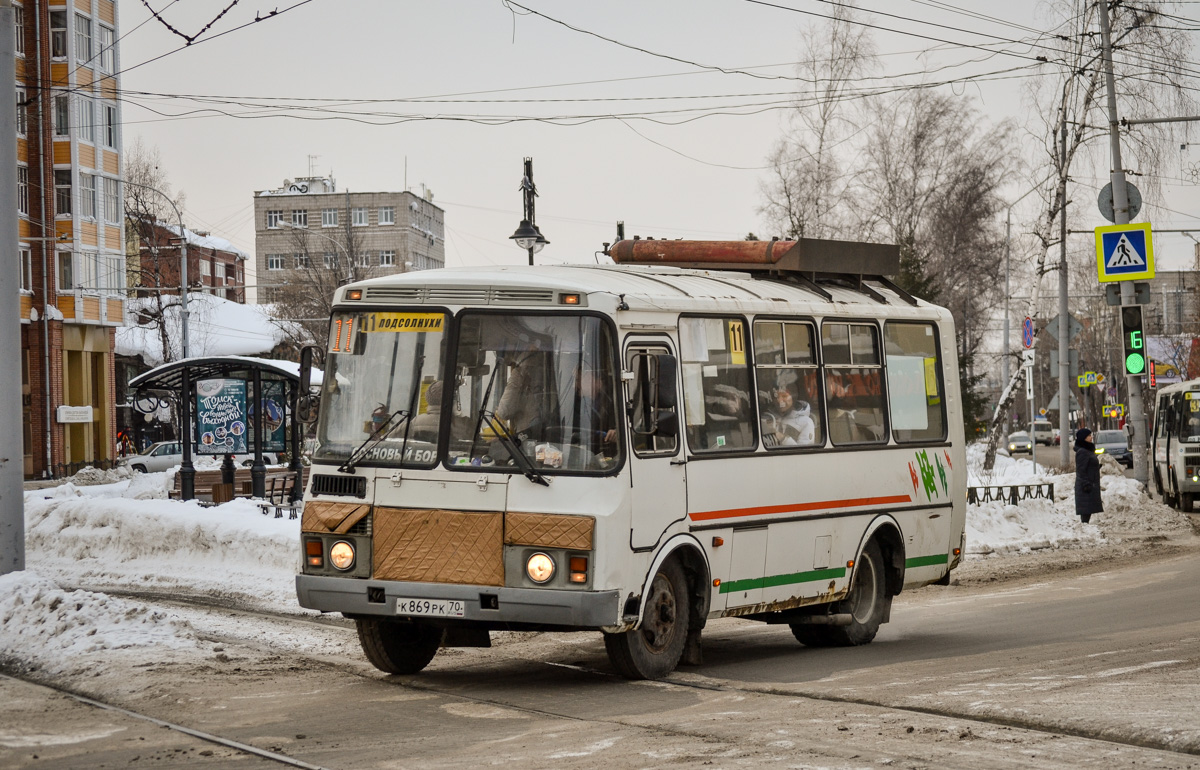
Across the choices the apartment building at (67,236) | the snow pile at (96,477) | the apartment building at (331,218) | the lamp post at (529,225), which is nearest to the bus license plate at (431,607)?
the lamp post at (529,225)

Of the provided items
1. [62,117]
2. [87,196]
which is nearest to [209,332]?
[87,196]

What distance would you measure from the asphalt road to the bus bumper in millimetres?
513

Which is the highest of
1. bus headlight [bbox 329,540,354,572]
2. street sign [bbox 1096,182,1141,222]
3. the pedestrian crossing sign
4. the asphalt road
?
street sign [bbox 1096,182,1141,222]

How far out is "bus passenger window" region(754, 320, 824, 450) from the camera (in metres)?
11.4

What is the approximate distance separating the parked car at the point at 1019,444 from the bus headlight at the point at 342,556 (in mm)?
66736

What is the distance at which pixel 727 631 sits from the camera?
1405 centimetres

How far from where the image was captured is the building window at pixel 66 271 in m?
54.2

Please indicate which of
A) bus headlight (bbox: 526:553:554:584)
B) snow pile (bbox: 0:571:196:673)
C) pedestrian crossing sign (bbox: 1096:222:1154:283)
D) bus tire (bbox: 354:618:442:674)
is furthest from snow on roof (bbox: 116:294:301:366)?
bus headlight (bbox: 526:553:554:584)

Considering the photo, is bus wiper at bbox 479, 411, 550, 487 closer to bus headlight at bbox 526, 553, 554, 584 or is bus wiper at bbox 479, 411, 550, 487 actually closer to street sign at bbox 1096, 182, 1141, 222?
bus headlight at bbox 526, 553, 554, 584

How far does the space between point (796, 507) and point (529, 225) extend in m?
11.9

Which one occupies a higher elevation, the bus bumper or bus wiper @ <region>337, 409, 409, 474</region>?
bus wiper @ <region>337, 409, 409, 474</region>

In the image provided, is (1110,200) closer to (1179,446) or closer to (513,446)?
(1179,446)

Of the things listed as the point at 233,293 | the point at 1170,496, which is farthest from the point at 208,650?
the point at 233,293

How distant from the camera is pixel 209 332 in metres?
76.2
